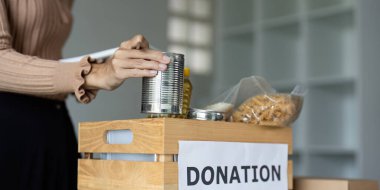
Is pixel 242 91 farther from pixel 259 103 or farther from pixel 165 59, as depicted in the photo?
pixel 165 59

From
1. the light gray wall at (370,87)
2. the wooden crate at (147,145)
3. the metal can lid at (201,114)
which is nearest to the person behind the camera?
the wooden crate at (147,145)

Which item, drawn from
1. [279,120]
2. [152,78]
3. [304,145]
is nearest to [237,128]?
[279,120]

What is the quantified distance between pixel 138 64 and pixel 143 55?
0.02 m

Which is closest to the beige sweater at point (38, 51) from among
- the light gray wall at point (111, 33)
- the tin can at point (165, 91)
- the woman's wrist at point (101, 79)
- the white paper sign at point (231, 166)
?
the woman's wrist at point (101, 79)

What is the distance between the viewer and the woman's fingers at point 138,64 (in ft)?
3.27

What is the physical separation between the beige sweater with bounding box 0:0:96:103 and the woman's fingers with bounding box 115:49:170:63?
0.10 m

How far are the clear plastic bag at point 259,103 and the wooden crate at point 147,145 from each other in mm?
30

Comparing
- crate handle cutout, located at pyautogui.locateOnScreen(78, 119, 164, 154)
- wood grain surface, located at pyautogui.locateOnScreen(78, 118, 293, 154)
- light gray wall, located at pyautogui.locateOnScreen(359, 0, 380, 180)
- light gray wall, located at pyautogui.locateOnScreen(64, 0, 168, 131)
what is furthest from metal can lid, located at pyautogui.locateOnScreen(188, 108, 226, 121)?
light gray wall, located at pyautogui.locateOnScreen(359, 0, 380, 180)

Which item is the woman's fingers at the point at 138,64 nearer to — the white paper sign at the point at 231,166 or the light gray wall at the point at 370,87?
the white paper sign at the point at 231,166

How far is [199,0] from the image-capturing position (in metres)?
4.14

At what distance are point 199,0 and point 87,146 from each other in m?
3.10

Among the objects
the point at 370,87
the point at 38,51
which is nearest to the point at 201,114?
the point at 38,51

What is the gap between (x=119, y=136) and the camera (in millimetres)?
1091

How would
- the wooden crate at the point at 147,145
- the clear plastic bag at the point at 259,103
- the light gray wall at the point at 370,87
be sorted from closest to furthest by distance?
the wooden crate at the point at 147,145 < the clear plastic bag at the point at 259,103 < the light gray wall at the point at 370,87
